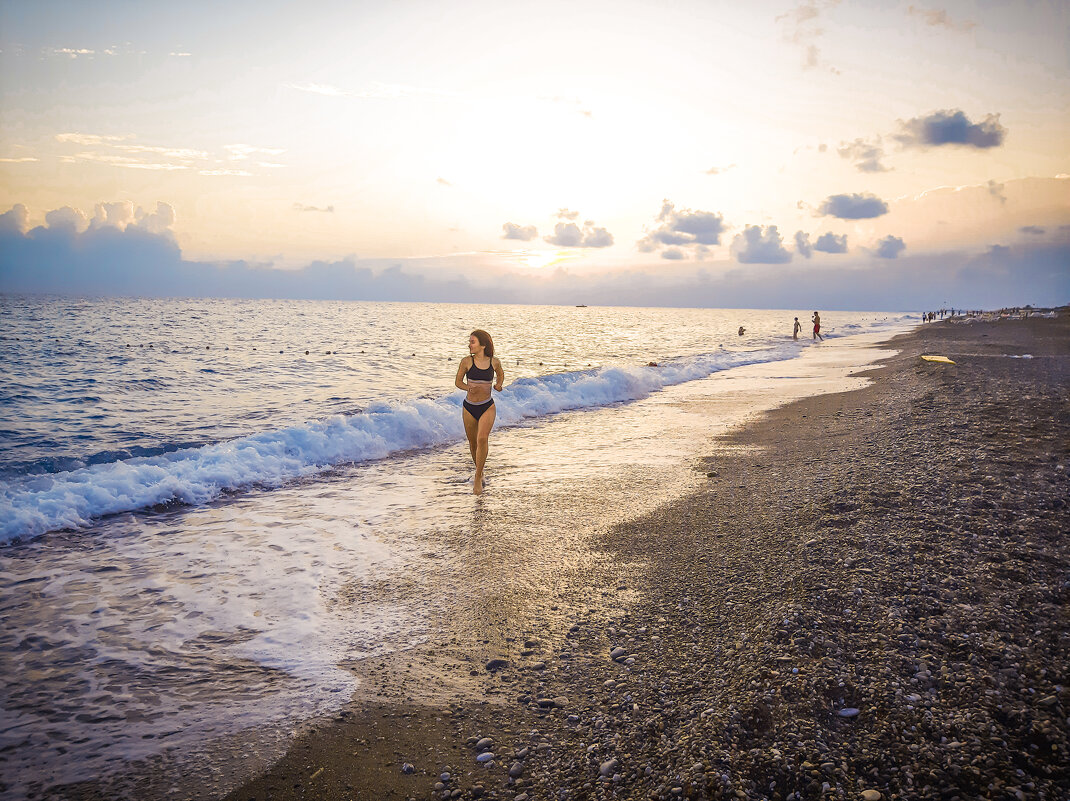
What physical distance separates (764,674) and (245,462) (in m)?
10.7

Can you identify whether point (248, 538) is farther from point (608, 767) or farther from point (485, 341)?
point (608, 767)

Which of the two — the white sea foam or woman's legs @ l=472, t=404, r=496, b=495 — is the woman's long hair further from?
the white sea foam

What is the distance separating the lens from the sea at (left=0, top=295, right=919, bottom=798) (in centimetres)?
430

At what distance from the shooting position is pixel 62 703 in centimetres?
439

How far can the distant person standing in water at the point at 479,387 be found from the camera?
9891 mm

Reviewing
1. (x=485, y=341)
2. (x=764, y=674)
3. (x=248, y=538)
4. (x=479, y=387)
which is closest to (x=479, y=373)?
(x=479, y=387)

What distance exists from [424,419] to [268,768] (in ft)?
41.7

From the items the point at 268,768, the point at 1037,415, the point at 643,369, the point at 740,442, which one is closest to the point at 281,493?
the point at 268,768

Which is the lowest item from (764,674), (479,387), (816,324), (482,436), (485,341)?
(764,674)

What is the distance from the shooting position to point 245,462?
37.9ft

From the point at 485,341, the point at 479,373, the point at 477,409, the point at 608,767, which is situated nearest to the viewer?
the point at 608,767

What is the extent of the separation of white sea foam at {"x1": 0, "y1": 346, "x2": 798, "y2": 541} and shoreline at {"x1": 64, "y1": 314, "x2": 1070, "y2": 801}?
7064 millimetres

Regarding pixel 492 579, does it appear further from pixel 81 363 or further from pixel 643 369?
pixel 81 363

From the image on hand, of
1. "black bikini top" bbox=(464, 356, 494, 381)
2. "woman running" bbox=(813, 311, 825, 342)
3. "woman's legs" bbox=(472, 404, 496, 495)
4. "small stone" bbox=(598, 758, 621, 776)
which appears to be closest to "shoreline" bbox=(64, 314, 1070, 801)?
"small stone" bbox=(598, 758, 621, 776)
